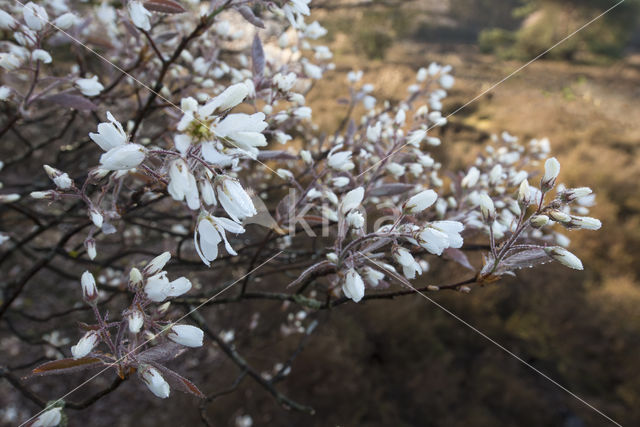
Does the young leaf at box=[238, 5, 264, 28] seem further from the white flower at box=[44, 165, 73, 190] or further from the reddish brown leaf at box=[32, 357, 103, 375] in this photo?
the reddish brown leaf at box=[32, 357, 103, 375]

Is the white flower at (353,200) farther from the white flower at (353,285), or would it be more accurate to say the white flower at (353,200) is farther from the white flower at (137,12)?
the white flower at (137,12)

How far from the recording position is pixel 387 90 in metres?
9.61

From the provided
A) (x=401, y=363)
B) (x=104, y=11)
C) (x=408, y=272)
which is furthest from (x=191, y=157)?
(x=401, y=363)

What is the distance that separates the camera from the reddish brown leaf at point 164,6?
2.72ft

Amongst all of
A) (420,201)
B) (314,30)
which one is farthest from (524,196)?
(314,30)

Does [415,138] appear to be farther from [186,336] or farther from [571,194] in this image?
[186,336]

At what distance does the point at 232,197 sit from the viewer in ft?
1.87

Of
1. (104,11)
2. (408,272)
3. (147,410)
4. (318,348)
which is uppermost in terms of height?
(104,11)

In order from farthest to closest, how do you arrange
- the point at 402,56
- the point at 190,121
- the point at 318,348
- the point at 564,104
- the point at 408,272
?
the point at 402,56 < the point at 564,104 < the point at 318,348 < the point at 408,272 < the point at 190,121

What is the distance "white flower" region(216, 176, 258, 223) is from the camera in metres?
0.57

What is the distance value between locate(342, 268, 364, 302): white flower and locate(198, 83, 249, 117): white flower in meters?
0.39

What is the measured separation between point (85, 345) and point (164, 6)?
722 millimetres

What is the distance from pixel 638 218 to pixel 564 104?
469 centimetres

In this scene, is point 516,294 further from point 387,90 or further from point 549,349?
point 387,90
